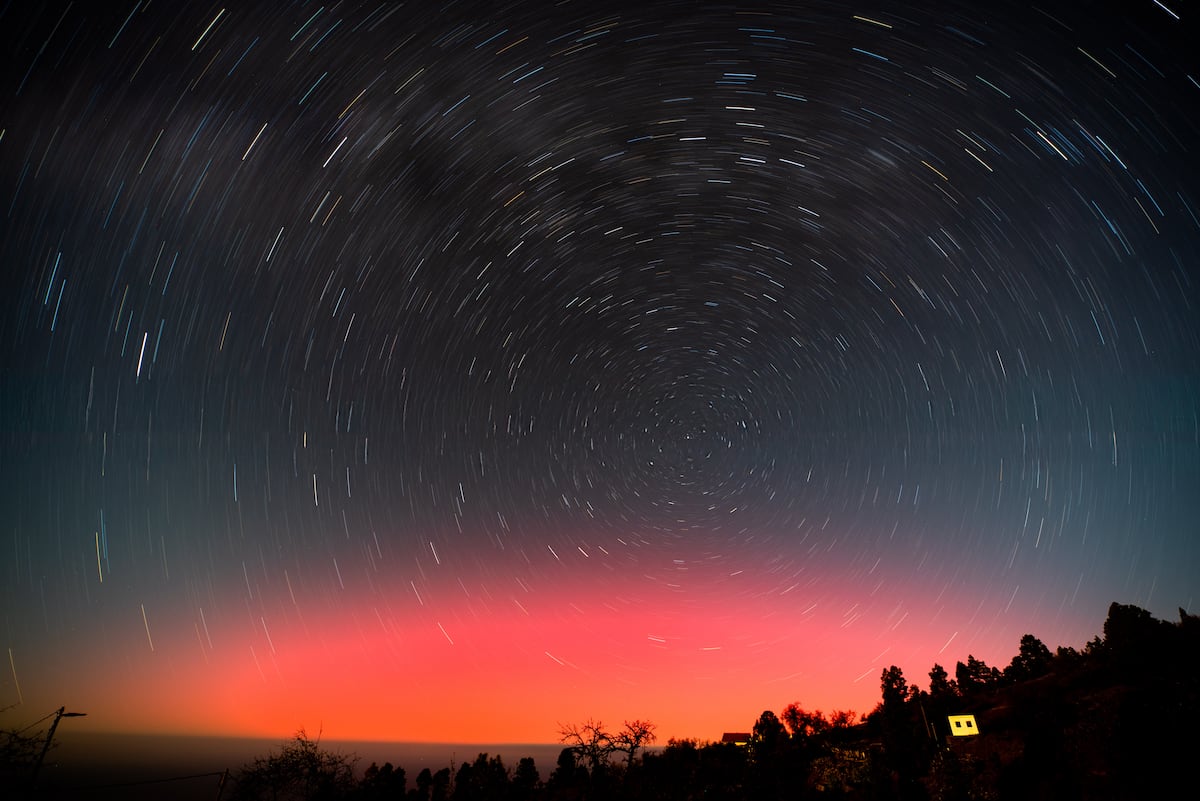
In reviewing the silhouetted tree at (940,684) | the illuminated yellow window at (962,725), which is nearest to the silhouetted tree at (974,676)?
the silhouetted tree at (940,684)

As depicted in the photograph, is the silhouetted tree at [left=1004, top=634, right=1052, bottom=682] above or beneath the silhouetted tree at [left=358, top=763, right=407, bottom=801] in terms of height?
above

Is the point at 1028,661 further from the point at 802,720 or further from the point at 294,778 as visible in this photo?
the point at 294,778

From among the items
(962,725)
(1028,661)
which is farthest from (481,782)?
(1028,661)

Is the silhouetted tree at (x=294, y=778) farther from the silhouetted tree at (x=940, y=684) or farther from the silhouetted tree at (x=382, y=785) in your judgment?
the silhouetted tree at (x=940, y=684)

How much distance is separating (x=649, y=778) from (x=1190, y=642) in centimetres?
4114

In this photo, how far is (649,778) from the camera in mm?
47312

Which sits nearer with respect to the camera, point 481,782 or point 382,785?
point 382,785

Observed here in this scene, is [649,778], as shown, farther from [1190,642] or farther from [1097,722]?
[1190,642]

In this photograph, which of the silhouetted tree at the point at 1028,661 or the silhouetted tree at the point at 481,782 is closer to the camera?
the silhouetted tree at the point at 1028,661

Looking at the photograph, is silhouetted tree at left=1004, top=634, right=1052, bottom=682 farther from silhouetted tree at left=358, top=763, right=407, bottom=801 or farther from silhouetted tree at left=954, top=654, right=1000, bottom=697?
silhouetted tree at left=358, top=763, right=407, bottom=801

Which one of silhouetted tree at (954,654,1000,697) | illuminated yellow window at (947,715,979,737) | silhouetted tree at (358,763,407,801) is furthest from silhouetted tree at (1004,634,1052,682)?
silhouetted tree at (358,763,407,801)

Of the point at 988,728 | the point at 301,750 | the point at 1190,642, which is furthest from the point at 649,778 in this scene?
the point at 1190,642

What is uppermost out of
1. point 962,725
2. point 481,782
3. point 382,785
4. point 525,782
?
point 962,725

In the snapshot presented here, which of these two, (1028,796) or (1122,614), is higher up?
(1122,614)
